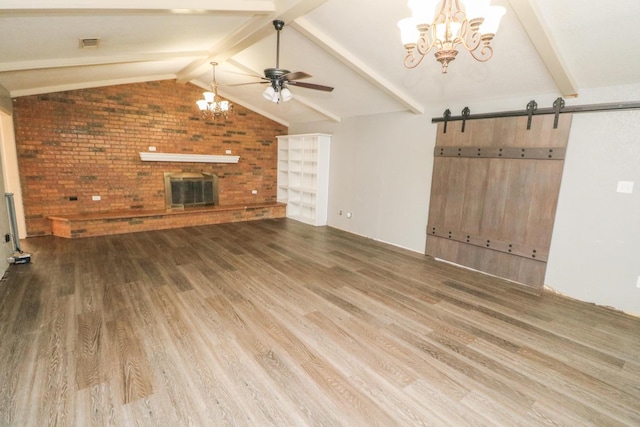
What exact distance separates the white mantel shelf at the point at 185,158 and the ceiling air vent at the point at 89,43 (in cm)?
286

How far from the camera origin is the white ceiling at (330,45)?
247 cm

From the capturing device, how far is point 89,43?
3213 millimetres

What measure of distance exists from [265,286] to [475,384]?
2.23m

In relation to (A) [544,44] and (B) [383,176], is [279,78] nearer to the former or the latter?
(A) [544,44]

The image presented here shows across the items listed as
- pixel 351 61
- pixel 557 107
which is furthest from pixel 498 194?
pixel 351 61

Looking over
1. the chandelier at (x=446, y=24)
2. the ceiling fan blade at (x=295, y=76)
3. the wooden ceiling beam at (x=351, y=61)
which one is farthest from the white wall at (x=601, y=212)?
the ceiling fan blade at (x=295, y=76)

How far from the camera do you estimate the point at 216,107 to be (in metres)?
5.31

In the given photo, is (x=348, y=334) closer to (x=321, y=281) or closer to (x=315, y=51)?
(x=321, y=281)

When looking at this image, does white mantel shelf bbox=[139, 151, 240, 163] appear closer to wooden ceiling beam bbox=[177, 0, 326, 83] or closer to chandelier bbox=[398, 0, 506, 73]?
wooden ceiling beam bbox=[177, 0, 326, 83]

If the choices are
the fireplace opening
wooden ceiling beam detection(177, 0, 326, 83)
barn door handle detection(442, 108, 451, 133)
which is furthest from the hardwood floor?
wooden ceiling beam detection(177, 0, 326, 83)

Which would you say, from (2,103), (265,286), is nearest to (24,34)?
(2,103)

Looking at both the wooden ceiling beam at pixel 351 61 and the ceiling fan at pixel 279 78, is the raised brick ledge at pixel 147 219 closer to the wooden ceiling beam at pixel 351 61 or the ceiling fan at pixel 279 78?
the ceiling fan at pixel 279 78

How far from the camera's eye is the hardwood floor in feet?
5.97

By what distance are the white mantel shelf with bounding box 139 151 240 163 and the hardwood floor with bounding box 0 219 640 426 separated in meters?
2.58
